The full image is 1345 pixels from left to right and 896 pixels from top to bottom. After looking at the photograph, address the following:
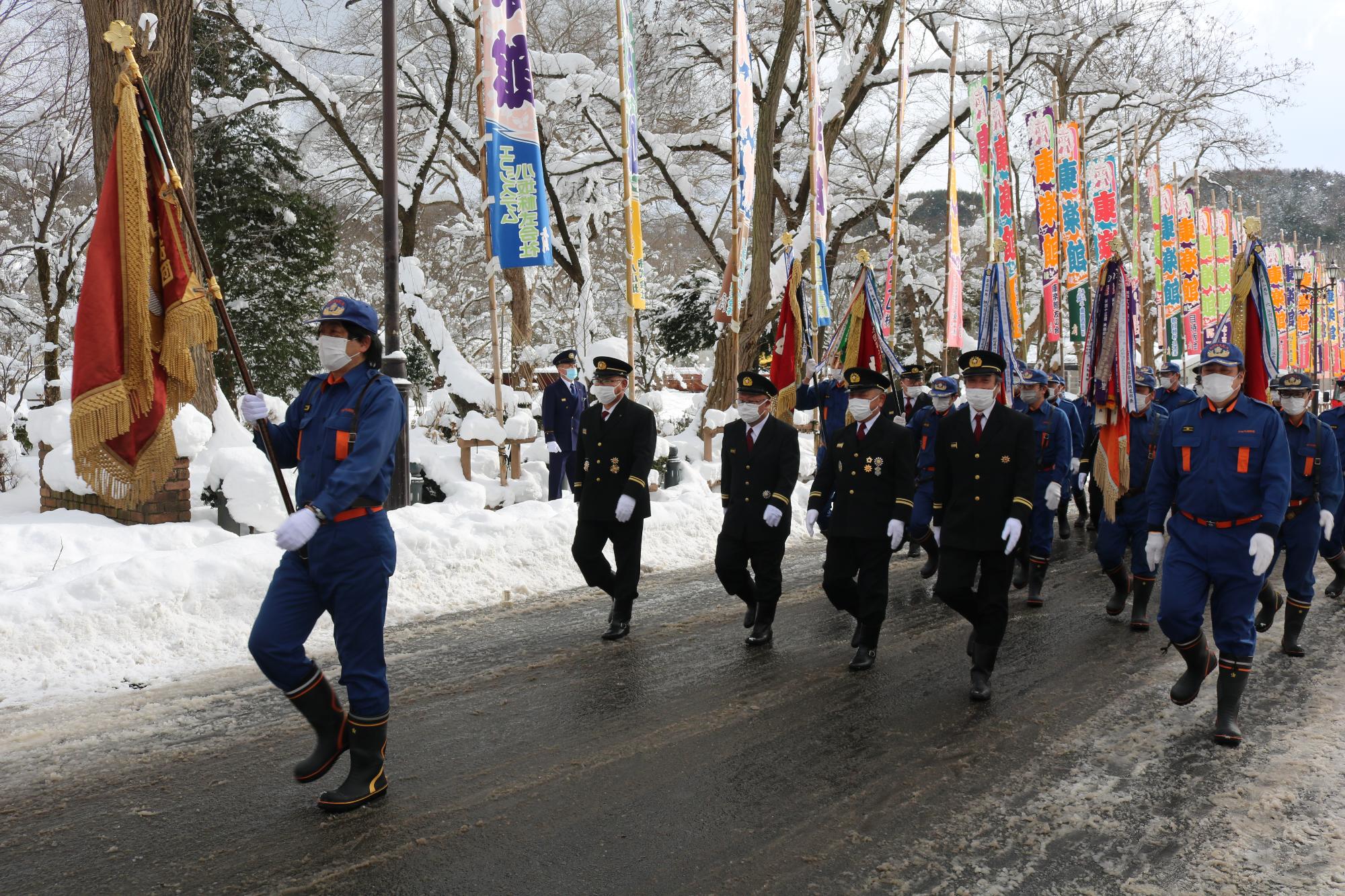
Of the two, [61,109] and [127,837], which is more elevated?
[61,109]

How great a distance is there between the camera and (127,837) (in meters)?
3.79

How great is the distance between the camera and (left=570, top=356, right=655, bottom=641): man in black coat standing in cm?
700

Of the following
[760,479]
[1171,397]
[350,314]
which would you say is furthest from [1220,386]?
[1171,397]

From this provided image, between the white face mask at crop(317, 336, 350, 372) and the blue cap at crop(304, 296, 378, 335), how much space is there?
0.08m

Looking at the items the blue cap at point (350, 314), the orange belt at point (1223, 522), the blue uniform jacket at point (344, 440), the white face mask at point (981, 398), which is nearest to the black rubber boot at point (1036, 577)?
the white face mask at point (981, 398)

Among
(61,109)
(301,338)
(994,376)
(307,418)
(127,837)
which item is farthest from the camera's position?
(301,338)

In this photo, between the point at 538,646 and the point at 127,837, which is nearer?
the point at 127,837

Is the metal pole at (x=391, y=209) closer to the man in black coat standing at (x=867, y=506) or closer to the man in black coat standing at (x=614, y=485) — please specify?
the man in black coat standing at (x=614, y=485)

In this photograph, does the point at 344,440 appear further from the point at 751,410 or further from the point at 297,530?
the point at 751,410

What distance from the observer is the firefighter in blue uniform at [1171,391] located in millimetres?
11664

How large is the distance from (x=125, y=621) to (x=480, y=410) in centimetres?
973

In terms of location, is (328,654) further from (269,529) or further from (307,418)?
(269,529)

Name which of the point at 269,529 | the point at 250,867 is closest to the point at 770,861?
the point at 250,867

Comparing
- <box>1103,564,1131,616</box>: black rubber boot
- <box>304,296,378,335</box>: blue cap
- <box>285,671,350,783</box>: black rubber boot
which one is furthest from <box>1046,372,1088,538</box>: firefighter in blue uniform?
<box>285,671,350,783</box>: black rubber boot
